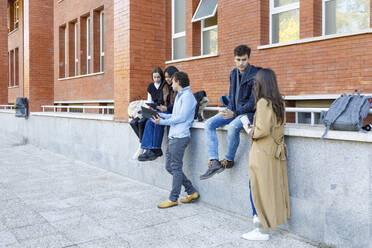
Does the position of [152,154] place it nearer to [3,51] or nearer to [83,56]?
[83,56]

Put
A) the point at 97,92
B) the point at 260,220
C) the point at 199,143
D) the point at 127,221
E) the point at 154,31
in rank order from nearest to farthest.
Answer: the point at 260,220 → the point at 127,221 → the point at 199,143 → the point at 154,31 → the point at 97,92

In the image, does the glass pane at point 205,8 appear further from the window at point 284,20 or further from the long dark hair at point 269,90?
the long dark hair at point 269,90

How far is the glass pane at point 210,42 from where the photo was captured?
10.2 m

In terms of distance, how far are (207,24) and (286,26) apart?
277cm

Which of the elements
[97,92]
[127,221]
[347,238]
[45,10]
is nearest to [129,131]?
[127,221]

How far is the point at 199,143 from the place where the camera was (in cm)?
583

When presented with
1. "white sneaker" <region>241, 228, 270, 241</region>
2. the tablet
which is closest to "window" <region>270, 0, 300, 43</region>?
the tablet

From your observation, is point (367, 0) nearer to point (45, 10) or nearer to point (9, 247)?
point (9, 247)

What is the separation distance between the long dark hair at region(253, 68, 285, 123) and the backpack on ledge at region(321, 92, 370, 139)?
18.7 inches

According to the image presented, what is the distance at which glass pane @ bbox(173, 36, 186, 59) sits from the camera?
1110 centimetres

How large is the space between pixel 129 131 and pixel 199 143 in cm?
234

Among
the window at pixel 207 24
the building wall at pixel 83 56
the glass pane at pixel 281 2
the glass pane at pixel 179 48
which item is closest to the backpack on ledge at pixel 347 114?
the glass pane at pixel 281 2

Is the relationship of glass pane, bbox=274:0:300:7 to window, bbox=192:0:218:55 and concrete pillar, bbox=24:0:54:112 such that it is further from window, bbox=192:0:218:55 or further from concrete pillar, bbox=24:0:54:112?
concrete pillar, bbox=24:0:54:112

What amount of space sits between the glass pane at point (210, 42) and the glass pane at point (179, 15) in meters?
0.91
